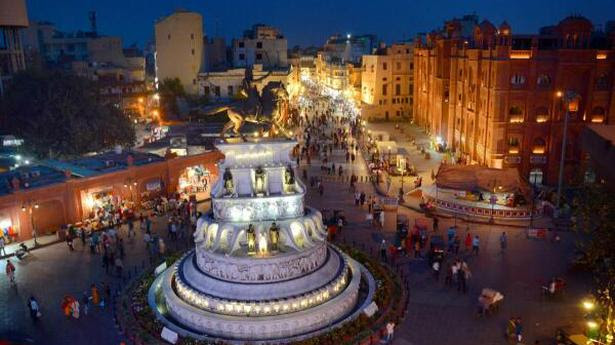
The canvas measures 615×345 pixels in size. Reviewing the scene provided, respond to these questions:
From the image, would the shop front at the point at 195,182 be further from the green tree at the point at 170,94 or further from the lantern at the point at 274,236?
the green tree at the point at 170,94

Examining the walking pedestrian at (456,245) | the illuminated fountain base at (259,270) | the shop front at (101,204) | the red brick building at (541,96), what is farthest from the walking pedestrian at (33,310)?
the red brick building at (541,96)

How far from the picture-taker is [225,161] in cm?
2122

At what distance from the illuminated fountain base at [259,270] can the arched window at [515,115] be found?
26.3 meters

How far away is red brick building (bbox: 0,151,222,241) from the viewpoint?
30031 millimetres

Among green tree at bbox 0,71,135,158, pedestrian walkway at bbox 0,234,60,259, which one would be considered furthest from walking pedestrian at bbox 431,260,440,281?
green tree at bbox 0,71,135,158

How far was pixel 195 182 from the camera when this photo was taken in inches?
1610

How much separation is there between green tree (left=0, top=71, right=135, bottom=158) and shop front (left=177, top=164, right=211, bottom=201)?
29.7ft

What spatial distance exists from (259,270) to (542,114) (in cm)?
3127

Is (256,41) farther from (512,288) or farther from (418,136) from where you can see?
(512,288)

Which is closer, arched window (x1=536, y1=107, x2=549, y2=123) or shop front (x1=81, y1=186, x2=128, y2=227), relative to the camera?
shop front (x1=81, y1=186, x2=128, y2=227)

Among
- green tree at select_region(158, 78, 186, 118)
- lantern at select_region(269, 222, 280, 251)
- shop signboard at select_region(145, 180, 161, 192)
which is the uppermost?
green tree at select_region(158, 78, 186, 118)

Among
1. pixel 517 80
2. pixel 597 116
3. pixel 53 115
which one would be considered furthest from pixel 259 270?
pixel 597 116

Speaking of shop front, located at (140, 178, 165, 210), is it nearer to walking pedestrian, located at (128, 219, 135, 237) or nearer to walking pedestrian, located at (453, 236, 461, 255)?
walking pedestrian, located at (128, 219, 135, 237)

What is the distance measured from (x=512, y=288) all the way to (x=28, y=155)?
3704 cm
